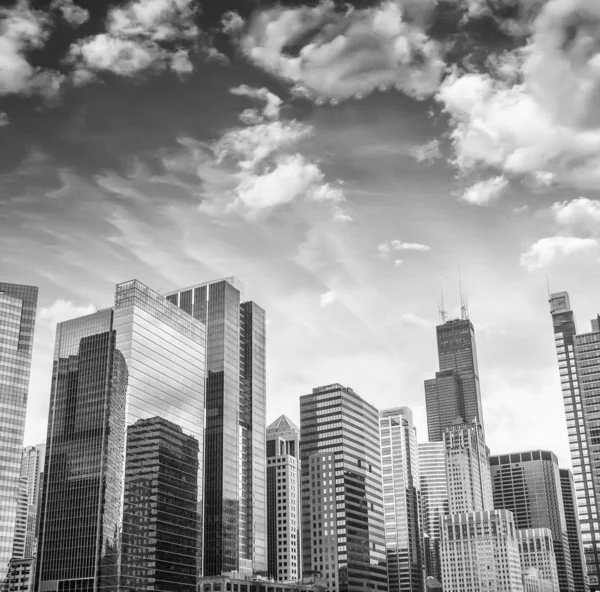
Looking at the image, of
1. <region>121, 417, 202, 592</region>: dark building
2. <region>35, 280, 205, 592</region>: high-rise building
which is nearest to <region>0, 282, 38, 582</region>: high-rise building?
<region>35, 280, 205, 592</region>: high-rise building

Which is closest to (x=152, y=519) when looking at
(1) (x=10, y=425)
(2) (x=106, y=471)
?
(2) (x=106, y=471)

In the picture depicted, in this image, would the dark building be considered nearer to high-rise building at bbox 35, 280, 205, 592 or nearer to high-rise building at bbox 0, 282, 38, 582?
high-rise building at bbox 35, 280, 205, 592

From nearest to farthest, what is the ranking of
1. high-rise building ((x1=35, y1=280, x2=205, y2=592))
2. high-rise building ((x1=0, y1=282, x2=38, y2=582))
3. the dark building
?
high-rise building ((x1=35, y1=280, x2=205, y2=592)), the dark building, high-rise building ((x1=0, y1=282, x2=38, y2=582))

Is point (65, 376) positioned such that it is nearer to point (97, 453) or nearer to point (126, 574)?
point (97, 453)

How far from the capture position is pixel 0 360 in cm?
19575

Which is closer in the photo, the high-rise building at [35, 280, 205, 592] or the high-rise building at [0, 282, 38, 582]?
the high-rise building at [35, 280, 205, 592]

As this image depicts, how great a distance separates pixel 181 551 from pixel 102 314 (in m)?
60.5

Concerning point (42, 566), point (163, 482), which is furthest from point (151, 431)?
point (42, 566)

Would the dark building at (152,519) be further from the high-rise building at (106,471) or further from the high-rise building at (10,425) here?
the high-rise building at (10,425)

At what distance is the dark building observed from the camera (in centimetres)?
18262

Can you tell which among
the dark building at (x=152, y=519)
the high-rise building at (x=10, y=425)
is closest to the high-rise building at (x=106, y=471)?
the dark building at (x=152, y=519)

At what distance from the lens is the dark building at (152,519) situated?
182625 mm

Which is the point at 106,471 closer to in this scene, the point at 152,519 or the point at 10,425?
the point at 152,519

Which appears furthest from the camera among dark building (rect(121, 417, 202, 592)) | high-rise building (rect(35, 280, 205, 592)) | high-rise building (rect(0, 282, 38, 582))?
high-rise building (rect(0, 282, 38, 582))
